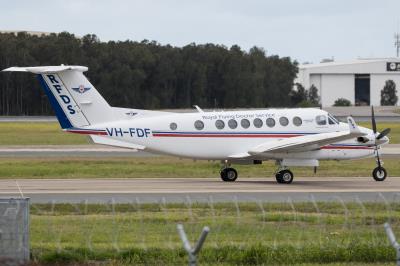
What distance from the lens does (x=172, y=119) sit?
3303 centimetres

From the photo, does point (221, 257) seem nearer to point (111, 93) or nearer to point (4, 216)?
point (4, 216)

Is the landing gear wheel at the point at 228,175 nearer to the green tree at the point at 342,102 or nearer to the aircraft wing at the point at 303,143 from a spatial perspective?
the aircraft wing at the point at 303,143

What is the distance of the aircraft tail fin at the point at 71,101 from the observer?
1282 inches

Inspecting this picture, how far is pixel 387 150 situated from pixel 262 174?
50.2 ft

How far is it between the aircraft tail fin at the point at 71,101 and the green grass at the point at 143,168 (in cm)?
351

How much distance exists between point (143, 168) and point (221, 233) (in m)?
20.2

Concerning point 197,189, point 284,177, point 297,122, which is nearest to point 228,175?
point 284,177

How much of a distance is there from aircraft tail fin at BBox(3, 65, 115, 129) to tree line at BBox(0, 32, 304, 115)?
7318cm

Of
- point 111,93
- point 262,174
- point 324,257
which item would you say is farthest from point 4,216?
point 111,93

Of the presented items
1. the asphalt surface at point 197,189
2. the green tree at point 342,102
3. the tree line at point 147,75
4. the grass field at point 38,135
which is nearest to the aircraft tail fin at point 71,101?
the asphalt surface at point 197,189

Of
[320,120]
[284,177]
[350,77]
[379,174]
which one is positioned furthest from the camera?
[350,77]

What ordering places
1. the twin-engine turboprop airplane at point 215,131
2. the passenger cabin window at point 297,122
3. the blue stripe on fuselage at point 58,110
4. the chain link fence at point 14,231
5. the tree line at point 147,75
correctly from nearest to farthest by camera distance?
the chain link fence at point 14,231 → the twin-engine turboprop airplane at point 215,131 → the blue stripe on fuselage at point 58,110 → the passenger cabin window at point 297,122 → the tree line at point 147,75

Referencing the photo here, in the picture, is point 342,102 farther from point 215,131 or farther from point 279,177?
point 279,177

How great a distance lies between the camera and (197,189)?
2978 centimetres
